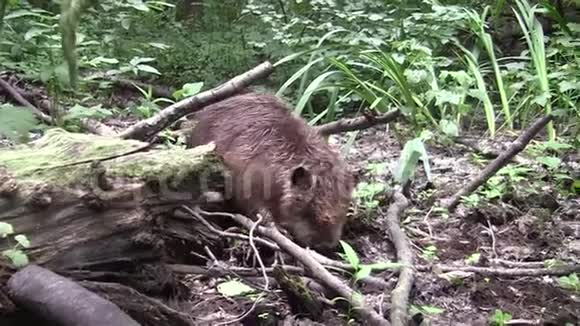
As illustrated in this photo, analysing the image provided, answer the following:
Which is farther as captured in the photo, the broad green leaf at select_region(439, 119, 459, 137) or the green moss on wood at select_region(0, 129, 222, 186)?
the broad green leaf at select_region(439, 119, 459, 137)

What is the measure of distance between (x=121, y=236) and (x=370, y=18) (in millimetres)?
4159

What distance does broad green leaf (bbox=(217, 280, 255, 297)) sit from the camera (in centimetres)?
270

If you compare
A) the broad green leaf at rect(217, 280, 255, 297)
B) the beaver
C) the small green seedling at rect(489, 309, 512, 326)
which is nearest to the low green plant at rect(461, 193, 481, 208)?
the beaver

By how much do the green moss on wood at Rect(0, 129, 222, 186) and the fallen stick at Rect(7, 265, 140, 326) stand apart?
0.36 m

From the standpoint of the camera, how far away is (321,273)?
2758 millimetres

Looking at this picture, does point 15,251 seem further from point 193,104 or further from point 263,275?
point 193,104

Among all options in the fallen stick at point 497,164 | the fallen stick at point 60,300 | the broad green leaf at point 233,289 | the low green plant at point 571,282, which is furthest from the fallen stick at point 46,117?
the low green plant at point 571,282

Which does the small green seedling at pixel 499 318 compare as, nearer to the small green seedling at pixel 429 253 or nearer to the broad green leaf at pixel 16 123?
the small green seedling at pixel 429 253

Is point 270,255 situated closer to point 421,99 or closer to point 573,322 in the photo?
point 573,322

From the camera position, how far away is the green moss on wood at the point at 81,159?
2410mm

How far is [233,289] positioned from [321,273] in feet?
1.11

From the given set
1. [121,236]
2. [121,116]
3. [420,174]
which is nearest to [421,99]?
[420,174]

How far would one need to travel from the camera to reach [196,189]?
2.79 metres

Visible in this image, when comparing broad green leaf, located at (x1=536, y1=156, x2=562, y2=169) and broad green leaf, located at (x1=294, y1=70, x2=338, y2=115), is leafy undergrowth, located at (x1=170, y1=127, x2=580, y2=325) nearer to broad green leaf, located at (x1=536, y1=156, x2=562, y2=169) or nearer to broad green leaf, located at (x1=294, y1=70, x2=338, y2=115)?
broad green leaf, located at (x1=536, y1=156, x2=562, y2=169)
